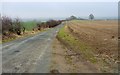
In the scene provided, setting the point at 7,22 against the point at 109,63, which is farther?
the point at 7,22

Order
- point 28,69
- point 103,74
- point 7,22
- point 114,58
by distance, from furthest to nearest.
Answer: point 7,22 → point 114,58 → point 28,69 → point 103,74

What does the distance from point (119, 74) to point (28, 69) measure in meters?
3.88

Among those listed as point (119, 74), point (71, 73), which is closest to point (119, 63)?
point (119, 74)

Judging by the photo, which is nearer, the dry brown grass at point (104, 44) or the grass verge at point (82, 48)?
the dry brown grass at point (104, 44)

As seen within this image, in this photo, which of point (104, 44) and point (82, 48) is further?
point (104, 44)

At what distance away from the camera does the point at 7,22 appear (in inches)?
1596

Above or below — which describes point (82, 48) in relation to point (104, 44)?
below

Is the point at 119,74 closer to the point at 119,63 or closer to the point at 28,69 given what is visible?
the point at 119,63

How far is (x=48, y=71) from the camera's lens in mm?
11578

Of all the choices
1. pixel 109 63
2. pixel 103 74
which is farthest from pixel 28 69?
pixel 109 63

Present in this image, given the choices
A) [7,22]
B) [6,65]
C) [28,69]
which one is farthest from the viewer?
[7,22]

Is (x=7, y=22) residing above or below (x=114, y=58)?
above

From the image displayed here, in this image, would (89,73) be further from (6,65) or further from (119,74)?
(6,65)

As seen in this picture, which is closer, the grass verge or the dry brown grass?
the dry brown grass
